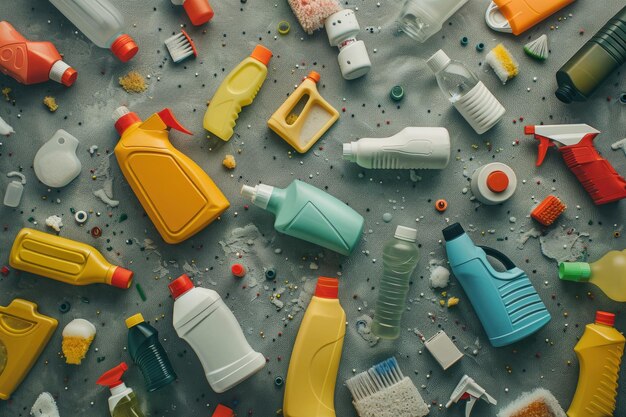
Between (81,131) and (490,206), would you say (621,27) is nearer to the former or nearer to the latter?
(490,206)

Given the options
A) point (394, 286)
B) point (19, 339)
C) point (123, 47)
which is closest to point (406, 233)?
point (394, 286)

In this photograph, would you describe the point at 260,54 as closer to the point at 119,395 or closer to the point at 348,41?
the point at 348,41

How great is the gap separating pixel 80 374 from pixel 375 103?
2.47 ft

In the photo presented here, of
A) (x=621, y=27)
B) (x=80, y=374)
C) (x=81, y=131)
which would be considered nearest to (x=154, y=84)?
(x=81, y=131)

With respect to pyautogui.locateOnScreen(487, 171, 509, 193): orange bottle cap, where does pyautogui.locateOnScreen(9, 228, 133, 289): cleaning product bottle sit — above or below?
below

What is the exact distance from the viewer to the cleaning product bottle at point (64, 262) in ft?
3.47

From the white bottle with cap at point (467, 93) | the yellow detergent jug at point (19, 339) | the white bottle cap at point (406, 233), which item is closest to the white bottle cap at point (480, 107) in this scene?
the white bottle with cap at point (467, 93)

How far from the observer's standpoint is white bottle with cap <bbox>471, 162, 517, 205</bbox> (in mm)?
1052

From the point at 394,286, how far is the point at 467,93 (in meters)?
0.38

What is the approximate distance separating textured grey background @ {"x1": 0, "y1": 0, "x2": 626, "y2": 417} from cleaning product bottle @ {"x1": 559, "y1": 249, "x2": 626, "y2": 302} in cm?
4

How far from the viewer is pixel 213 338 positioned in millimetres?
1027

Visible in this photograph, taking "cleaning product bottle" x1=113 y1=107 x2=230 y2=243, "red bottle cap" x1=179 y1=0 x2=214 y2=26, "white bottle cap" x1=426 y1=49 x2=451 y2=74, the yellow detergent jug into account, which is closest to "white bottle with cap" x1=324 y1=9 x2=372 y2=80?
"white bottle cap" x1=426 y1=49 x2=451 y2=74

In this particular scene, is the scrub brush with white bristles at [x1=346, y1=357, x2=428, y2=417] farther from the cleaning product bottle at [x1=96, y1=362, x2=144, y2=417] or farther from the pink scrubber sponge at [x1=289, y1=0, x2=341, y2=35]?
the pink scrubber sponge at [x1=289, y1=0, x2=341, y2=35]

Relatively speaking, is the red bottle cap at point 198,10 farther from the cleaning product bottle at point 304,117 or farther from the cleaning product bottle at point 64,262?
the cleaning product bottle at point 64,262
